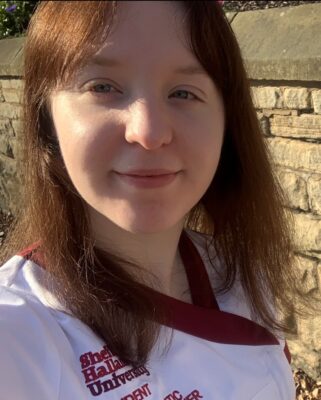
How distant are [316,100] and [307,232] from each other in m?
0.61

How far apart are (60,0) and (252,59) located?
1642mm

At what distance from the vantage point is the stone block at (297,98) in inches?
99.7

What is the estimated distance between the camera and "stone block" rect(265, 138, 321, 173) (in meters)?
2.62

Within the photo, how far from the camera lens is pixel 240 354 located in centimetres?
147

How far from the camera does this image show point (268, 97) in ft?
8.86

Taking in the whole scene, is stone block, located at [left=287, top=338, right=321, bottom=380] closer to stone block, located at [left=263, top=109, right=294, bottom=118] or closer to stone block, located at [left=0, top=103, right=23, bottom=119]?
stone block, located at [left=263, top=109, right=294, bottom=118]

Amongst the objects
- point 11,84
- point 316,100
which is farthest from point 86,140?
point 11,84

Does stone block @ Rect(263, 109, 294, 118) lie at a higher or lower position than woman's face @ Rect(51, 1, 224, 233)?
higher

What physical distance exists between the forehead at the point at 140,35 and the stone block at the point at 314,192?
5.41ft

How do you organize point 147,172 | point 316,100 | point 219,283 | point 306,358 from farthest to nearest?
point 306,358 < point 316,100 < point 219,283 < point 147,172

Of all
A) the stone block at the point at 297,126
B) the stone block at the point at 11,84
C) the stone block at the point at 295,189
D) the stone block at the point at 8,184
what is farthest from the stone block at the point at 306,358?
the stone block at the point at 8,184

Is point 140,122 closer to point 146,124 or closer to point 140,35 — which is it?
point 146,124

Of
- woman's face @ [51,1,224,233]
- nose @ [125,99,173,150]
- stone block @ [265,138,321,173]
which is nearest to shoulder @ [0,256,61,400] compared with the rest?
woman's face @ [51,1,224,233]

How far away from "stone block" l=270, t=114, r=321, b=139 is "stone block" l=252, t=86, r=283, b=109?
0.06 meters
